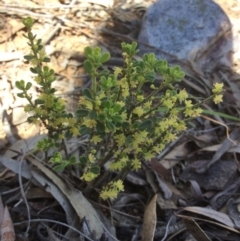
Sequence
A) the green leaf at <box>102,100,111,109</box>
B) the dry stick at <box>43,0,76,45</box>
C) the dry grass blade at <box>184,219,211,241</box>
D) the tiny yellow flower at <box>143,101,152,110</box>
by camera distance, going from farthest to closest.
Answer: the dry stick at <box>43,0,76,45</box>, the dry grass blade at <box>184,219,211,241</box>, the tiny yellow flower at <box>143,101,152,110</box>, the green leaf at <box>102,100,111,109</box>

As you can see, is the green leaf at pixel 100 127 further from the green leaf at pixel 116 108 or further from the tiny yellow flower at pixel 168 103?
the tiny yellow flower at pixel 168 103

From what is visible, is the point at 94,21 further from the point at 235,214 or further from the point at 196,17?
the point at 235,214

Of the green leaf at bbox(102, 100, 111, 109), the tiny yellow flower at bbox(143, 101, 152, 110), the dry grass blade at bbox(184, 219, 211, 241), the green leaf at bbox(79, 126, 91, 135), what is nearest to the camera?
the green leaf at bbox(102, 100, 111, 109)

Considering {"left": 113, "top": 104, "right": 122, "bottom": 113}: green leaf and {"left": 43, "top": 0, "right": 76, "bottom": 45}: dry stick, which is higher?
{"left": 113, "top": 104, "right": 122, "bottom": 113}: green leaf

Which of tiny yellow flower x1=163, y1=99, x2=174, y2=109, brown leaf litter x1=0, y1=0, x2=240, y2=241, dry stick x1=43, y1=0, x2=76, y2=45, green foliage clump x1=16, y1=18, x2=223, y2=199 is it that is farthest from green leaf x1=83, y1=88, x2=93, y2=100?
dry stick x1=43, y1=0, x2=76, y2=45

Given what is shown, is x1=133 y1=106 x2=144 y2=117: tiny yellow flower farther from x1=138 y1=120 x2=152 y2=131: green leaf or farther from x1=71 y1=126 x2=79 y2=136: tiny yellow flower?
x1=71 y1=126 x2=79 y2=136: tiny yellow flower

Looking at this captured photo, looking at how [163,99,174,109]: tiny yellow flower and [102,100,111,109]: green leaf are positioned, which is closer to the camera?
[102,100,111,109]: green leaf

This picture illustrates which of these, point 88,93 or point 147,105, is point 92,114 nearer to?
point 88,93
